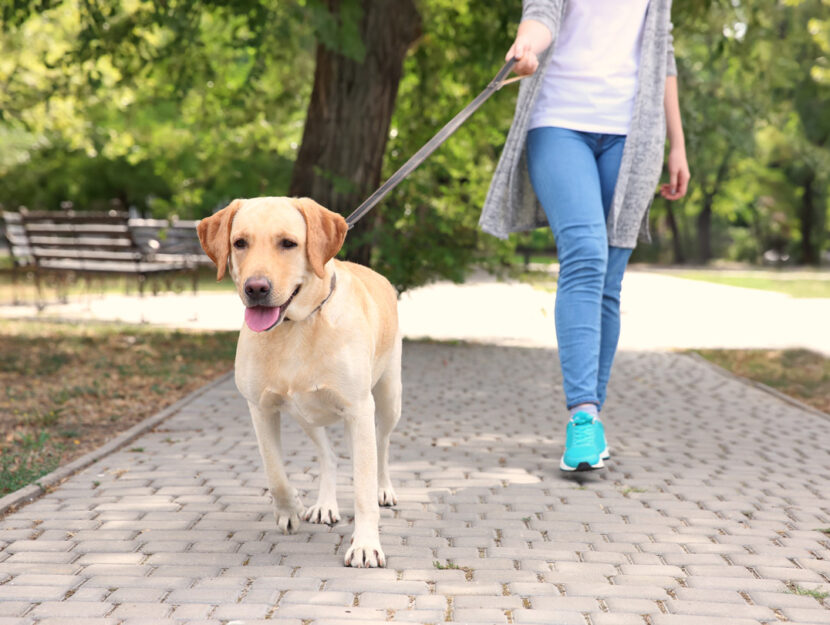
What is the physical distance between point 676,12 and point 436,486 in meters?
7.94

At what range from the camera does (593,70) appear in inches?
199

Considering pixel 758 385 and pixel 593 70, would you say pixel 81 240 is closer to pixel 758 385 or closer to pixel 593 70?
pixel 758 385

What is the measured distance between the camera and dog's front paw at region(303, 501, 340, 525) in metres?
4.14

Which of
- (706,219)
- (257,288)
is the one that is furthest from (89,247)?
(706,219)

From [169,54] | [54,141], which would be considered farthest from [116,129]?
[169,54]

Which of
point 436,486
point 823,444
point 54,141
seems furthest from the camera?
point 54,141

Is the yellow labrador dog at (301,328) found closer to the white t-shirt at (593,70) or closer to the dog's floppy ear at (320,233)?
the dog's floppy ear at (320,233)

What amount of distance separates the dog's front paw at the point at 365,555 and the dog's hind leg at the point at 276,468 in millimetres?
460

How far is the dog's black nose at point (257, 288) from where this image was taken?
3203 mm

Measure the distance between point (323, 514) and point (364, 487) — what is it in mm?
643

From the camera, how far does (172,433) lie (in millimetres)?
6285

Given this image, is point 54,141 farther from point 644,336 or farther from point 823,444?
point 823,444

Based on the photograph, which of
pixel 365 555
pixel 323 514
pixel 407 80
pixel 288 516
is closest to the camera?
pixel 365 555

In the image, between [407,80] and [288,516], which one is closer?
[288,516]
